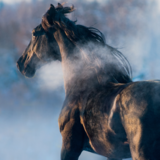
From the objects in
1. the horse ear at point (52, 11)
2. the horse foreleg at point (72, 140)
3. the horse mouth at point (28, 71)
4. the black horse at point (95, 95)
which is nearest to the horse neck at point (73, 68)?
the black horse at point (95, 95)

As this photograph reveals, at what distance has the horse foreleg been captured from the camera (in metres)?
2.42

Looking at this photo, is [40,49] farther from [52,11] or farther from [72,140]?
[72,140]

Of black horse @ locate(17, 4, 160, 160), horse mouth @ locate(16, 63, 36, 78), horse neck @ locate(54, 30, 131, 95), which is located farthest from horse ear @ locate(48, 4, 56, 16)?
horse mouth @ locate(16, 63, 36, 78)

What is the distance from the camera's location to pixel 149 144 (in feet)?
5.07

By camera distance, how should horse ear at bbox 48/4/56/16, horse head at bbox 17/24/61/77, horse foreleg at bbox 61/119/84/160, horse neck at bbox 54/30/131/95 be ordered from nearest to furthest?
horse foreleg at bbox 61/119/84/160, horse neck at bbox 54/30/131/95, horse ear at bbox 48/4/56/16, horse head at bbox 17/24/61/77

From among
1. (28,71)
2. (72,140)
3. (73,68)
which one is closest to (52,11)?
(73,68)

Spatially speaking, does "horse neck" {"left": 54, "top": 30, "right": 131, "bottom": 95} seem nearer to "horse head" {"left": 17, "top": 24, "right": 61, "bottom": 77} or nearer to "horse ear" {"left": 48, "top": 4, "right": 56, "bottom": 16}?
"horse head" {"left": 17, "top": 24, "right": 61, "bottom": 77}

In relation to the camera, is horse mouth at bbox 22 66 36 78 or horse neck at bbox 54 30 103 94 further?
horse mouth at bbox 22 66 36 78

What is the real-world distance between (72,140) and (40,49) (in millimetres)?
1880

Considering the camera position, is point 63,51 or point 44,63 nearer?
point 63,51

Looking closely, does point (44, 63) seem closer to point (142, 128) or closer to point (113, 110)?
point (113, 110)

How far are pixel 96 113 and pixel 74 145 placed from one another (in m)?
0.63

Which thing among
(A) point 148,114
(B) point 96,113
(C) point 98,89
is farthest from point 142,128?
(C) point 98,89

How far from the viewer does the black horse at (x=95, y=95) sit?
1610 mm
